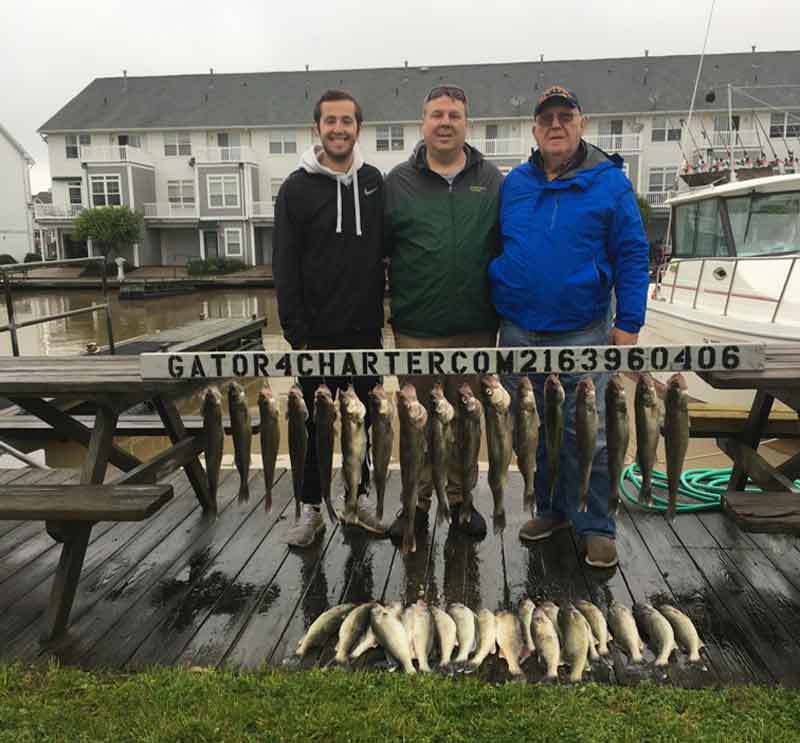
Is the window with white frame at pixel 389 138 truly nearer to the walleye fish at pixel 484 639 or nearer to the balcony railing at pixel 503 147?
the balcony railing at pixel 503 147

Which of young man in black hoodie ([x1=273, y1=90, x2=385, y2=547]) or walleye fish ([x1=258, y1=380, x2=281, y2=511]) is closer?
walleye fish ([x1=258, y1=380, x2=281, y2=511])

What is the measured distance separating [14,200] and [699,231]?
174 ft

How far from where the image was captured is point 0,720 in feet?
9.52

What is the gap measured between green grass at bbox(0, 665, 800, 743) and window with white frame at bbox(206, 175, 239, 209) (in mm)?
46969

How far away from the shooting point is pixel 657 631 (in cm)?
338

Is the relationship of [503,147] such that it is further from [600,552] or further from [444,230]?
[600,552]

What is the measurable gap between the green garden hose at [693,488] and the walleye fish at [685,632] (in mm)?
1368

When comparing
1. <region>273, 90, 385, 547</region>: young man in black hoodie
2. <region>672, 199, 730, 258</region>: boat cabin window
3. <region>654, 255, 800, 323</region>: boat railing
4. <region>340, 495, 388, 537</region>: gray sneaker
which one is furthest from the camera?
<region>672, 199, 730, 258</region>: boat cabin window

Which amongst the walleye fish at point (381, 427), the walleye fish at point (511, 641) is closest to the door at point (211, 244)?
the walleye fish at point (381, 427)

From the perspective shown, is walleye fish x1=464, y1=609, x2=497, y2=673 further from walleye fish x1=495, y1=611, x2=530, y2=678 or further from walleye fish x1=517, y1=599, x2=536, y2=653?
walleye fish x1=517, y1=599, x2=536, y2=653

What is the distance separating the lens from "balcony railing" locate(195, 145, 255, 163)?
47.2m

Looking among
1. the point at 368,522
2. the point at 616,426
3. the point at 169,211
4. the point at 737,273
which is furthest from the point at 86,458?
the point at 169,211

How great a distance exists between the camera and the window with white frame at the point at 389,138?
47.5m

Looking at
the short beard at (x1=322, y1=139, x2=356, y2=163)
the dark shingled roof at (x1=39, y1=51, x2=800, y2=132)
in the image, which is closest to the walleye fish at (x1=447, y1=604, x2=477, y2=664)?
the short beard at (x1=322, y1=139, x2=356, y2=163)
